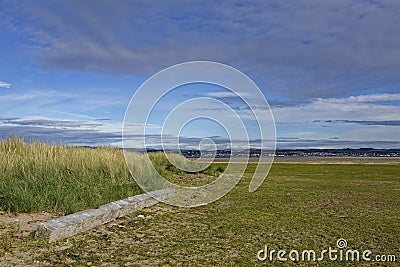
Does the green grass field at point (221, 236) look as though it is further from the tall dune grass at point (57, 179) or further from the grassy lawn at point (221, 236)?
the tall dune grass at point (57, 179)

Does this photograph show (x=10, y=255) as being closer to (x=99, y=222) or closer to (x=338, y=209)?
(x=99, y=222)

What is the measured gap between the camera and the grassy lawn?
5652 mm

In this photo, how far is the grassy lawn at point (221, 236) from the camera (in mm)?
5652

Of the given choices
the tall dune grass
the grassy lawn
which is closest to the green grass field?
the grassy lawn

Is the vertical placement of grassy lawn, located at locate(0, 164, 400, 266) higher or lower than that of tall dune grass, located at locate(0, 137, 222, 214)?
lower

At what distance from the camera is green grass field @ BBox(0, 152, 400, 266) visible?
5652mm

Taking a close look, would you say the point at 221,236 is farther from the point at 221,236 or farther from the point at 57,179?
the point at 57,179

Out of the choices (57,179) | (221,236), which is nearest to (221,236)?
(221,236)

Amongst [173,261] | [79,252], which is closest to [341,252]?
[173,261]

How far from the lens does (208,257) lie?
5840 millimetres

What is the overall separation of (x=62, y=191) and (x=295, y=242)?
550 cm

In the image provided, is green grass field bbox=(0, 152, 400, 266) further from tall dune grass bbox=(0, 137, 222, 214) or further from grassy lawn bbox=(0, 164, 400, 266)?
tall dune grass bbox=(0, 137, 222, 214)

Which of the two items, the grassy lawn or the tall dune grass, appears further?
the tall dune grass

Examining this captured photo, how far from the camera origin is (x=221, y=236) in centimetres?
714
